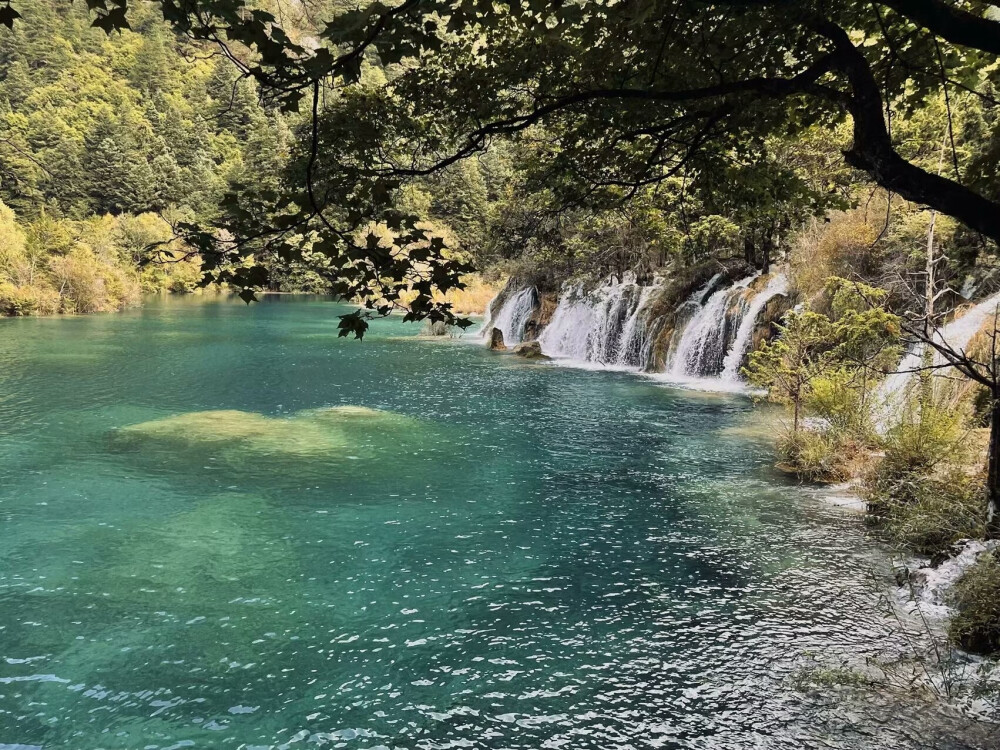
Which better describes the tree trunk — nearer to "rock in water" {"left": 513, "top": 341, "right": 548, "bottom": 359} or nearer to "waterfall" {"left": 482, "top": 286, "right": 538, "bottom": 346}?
"rock in water" {"left": 513, "top": 341, "right": 548, "bottom": 359}

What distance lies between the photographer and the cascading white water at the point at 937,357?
41.2ft

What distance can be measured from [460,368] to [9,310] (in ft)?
132

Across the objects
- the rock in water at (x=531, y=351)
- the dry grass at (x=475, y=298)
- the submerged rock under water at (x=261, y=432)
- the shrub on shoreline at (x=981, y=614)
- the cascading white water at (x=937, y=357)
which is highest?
the dry grass at (x=475, y=298)

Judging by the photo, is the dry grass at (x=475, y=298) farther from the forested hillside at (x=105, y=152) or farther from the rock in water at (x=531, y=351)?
the rock in water at (x=531, y=351)

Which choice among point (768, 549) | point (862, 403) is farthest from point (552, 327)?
point (768, 549)

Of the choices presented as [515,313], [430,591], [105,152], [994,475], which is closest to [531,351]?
[515,313]

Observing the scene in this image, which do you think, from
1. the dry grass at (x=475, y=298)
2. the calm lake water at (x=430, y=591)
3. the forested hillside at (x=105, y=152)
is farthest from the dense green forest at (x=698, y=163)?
the dry grass at (x=475, y=298)

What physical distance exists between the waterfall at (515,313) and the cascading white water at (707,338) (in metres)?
14.1

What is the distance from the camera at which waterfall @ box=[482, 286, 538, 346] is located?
127ft

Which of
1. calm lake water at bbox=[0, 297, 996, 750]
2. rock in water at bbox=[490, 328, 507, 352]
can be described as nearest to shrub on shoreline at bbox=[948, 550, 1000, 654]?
calm lake water at bbox=[0, 297, 996, 750]

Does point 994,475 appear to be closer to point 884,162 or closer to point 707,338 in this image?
point 884,162

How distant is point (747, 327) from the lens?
71.5 ft

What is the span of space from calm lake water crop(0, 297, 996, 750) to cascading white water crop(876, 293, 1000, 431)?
95.9 inches

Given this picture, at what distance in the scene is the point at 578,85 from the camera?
5.81 meters
